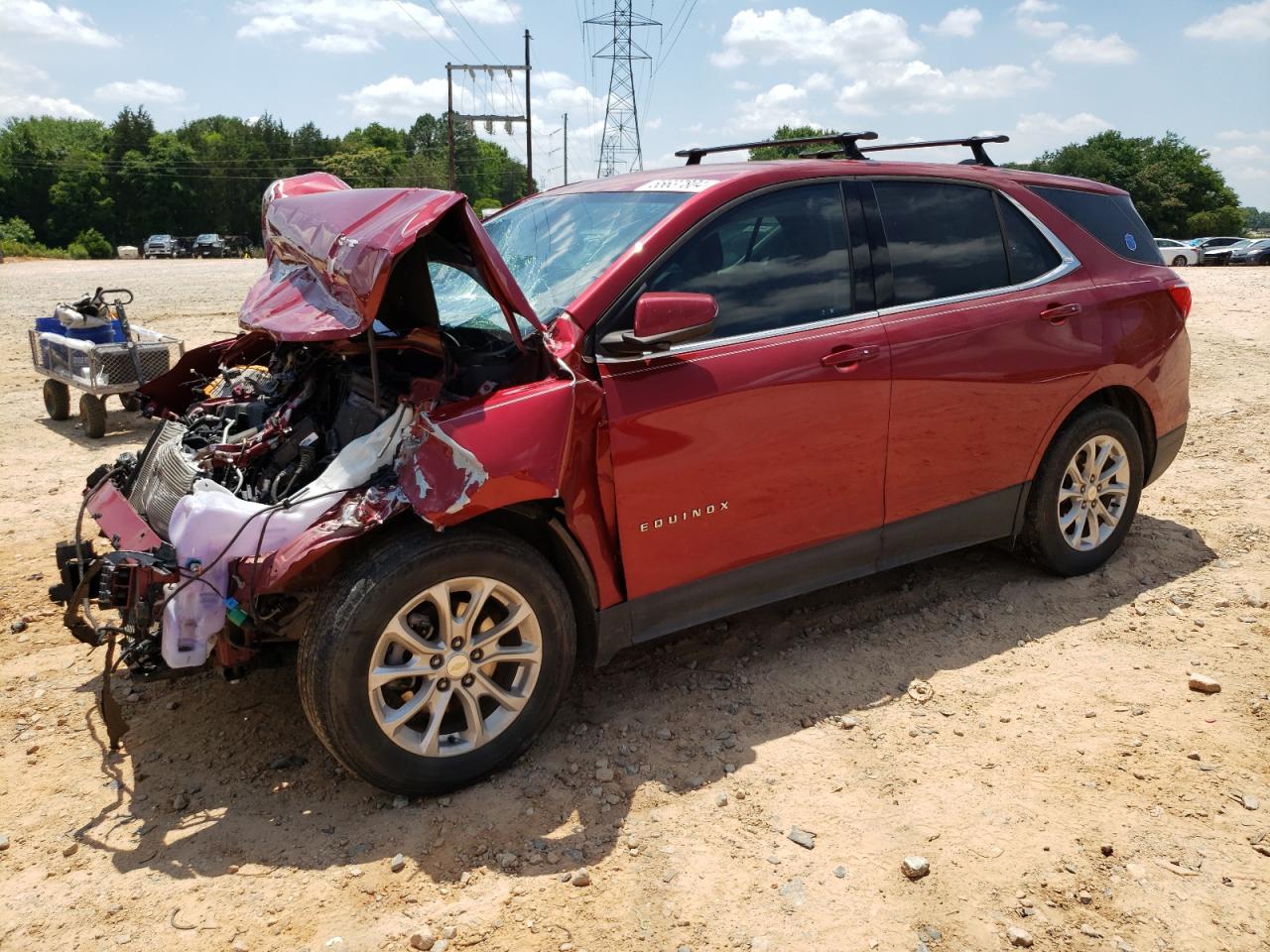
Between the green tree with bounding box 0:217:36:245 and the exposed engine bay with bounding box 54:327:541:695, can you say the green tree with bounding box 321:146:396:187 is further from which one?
the exposed engine bay with bounding box 54:327:541:695

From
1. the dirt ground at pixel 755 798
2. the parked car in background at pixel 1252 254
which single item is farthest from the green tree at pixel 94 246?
the dirt ground at pixel 755 798

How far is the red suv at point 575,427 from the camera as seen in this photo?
9.58ft

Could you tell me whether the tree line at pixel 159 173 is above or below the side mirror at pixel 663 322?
above

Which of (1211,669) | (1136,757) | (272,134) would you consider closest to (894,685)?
(1136,757)

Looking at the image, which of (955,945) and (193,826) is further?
(193,826)

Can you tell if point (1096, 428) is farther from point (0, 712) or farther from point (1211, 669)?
point (0, 712)

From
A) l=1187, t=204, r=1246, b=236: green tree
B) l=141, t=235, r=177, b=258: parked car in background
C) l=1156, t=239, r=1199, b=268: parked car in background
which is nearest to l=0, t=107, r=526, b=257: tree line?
l=141, t=235, r=177, b=258: parked car in background

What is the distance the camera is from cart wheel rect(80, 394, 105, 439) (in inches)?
311

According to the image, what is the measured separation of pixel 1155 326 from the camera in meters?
4.68

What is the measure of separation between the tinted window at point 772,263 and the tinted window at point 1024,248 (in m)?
0.98

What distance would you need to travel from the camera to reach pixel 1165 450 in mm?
4922

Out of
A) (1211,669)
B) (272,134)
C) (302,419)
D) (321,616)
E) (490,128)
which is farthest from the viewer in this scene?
(272,134)

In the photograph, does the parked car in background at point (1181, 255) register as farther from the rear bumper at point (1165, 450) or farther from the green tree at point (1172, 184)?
the rear bumper at point (1165, 450)

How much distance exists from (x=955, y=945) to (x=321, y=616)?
78.4 inches
